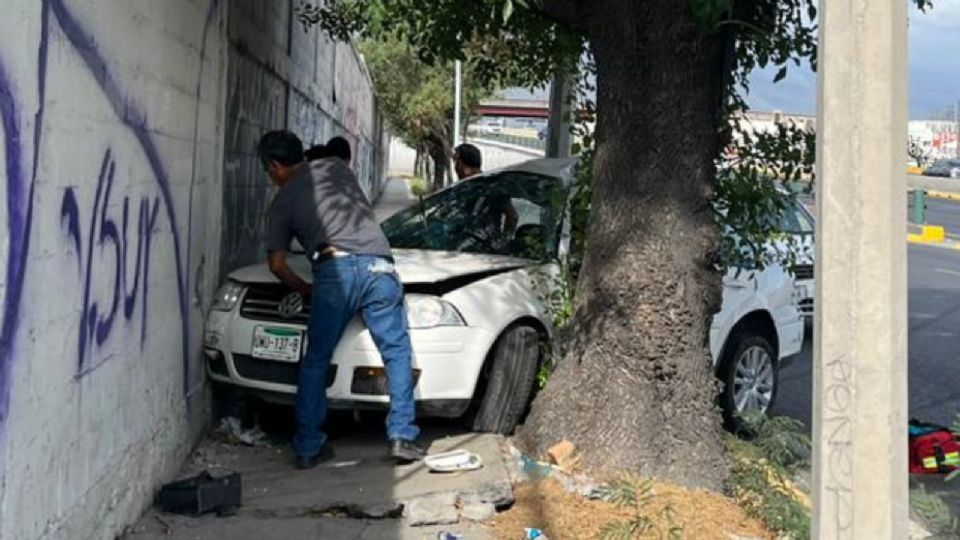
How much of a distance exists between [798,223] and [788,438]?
3.14m

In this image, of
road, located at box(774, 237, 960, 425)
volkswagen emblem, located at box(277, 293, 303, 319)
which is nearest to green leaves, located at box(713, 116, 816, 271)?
road, located at box(774, 237, 960, 425)

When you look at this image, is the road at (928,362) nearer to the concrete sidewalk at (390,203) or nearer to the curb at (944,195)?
the concrete sidewalk at (390,203)

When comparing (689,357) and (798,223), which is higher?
(798,223)

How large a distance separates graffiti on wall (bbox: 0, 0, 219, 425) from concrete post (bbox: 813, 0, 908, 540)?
7.47ft

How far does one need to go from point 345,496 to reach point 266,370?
1.12 metres

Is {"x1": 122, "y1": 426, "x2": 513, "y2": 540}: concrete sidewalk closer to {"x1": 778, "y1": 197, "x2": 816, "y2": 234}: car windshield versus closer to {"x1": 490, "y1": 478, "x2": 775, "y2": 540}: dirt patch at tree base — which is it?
{"x1": 490, "y1": 478, "x2": 775, "y2": 540}: dirt patch at tree base

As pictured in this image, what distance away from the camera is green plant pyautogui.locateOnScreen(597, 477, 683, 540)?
14.4 feet

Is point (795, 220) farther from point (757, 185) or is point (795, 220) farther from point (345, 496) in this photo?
point (345, 496)

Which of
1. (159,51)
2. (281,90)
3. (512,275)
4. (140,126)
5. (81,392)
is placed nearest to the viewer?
(81,392)

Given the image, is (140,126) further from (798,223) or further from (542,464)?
(798,223)

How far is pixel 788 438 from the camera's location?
5.43 metres

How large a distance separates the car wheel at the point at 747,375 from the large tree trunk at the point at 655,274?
1490 mm

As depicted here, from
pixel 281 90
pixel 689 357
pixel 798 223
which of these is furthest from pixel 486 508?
pixel 281 90

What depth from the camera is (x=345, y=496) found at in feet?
16.9
